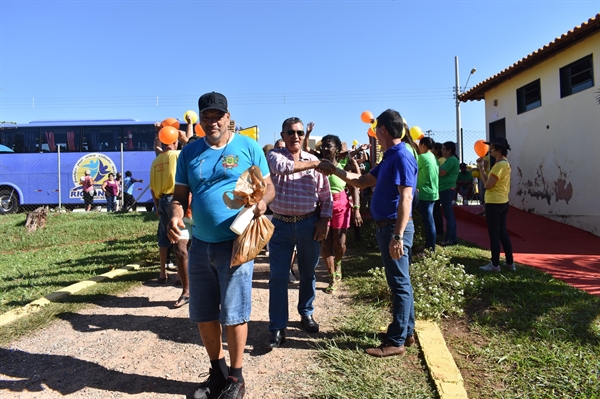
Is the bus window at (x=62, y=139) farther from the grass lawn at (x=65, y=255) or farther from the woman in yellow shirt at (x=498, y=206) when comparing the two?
the woman in yellow shirt at (x=498, y=206)

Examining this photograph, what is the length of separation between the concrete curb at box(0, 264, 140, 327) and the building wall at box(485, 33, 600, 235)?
8.67m

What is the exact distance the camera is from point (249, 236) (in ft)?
8.66

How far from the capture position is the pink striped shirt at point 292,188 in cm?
370

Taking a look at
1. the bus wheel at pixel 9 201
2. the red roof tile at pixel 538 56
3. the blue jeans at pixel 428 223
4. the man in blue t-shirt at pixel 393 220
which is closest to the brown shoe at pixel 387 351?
the man in blue t-shirt at pixel 393 220

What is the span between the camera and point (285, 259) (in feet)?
12.1

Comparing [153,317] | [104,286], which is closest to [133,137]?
[104,286]

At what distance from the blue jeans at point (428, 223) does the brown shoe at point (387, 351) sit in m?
3.07

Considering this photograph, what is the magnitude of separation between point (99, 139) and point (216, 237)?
17.5m

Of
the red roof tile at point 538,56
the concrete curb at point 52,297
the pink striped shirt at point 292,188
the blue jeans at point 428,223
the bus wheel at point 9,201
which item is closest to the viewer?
the pink striped shirt at point 292,188

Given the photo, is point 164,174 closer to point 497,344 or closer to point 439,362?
point 439,362

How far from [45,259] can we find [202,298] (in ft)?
21.6

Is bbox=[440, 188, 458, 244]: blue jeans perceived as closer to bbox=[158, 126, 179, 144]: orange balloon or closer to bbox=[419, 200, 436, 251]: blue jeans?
bbox=[419, 200, 436, 251]: blue jeans

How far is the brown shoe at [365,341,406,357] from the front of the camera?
3.31 m

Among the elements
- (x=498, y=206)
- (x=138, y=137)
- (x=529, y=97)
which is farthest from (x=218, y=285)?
(x=138, y=137)
